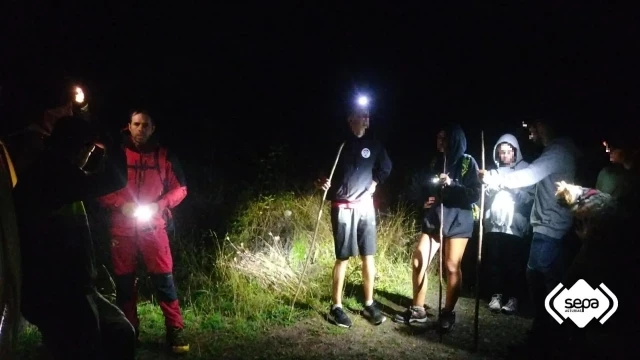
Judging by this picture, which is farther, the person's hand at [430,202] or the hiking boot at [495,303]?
the hiking boot at [495,303]

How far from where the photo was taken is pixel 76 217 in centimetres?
284

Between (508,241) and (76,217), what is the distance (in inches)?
204

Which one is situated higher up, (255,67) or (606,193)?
(255,67)

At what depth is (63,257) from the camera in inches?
106

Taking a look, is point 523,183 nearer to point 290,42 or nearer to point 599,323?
point 599,323

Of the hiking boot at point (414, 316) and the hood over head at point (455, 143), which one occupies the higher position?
the hood over head at point (455, 143)

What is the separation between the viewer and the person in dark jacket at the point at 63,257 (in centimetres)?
263

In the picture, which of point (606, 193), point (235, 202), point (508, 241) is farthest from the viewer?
point (235, 202)

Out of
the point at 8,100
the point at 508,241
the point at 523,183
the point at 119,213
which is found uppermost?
the point at 8,100

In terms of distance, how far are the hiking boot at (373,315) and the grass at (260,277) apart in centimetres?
33

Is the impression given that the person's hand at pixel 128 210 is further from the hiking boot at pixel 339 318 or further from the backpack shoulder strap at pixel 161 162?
the hiking boot at pixel 339 318

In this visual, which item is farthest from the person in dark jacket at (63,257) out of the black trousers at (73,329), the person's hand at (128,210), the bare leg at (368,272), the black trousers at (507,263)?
the black trousers at (507,263)

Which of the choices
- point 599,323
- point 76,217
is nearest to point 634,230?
point 599,323

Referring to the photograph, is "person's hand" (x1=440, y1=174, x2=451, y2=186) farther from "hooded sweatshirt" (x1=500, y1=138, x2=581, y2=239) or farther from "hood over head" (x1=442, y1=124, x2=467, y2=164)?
"hooded sweatshirt" (x1=500, y1=138, x2=581, y2=239)
